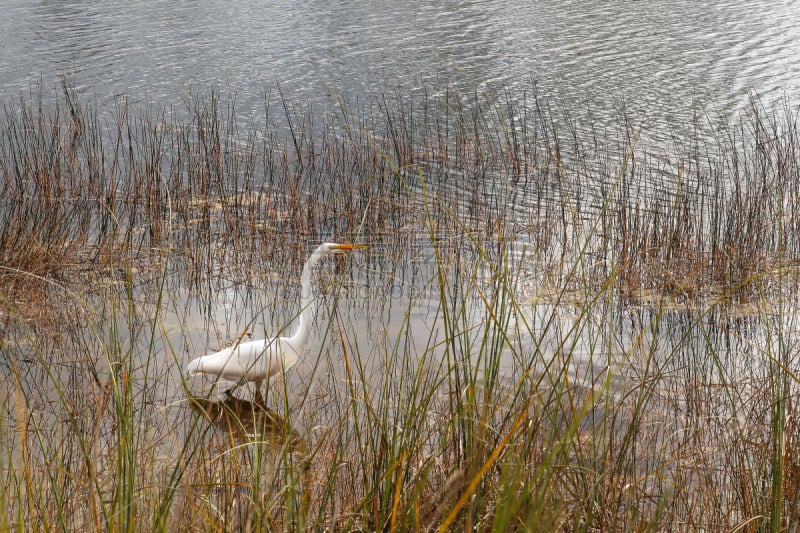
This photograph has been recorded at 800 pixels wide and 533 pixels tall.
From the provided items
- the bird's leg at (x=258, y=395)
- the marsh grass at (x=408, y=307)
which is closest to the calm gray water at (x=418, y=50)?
the marsh grass at (x=408, y=307)

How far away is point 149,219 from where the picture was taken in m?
6.33

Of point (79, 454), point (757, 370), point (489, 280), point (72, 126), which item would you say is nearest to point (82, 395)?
point (79, 454)

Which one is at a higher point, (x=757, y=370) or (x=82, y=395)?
(x=82, y=395)

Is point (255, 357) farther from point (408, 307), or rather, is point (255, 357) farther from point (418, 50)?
point (418, 50)

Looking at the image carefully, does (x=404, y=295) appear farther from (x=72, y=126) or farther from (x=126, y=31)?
(x=126, y=31)

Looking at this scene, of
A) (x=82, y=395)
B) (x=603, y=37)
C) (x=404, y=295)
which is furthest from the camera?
(x=603, y=37)

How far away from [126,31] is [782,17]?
12.5 metres

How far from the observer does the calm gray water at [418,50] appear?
38.4 ft

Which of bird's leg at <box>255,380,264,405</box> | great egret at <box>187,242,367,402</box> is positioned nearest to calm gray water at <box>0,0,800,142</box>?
great egret at <box>187,242,367,402</box>

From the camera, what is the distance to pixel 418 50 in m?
14.8

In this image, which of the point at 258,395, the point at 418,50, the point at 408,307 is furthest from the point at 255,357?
the point at 418,50

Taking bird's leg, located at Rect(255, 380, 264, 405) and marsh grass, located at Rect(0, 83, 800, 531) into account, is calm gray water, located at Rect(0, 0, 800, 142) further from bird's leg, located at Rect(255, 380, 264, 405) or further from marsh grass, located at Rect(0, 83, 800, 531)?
bird's leg, located at Rect(255, 380, 264, 405)

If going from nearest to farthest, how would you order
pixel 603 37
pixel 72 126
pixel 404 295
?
pixel 404 295
pixel 72 126
pixel 603 37

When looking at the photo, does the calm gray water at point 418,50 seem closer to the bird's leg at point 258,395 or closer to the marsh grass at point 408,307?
the marsh grass at point 408,307
